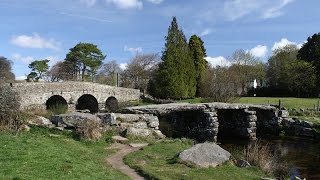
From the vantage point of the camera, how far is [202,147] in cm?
1536

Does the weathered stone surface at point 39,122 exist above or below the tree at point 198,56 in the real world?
below

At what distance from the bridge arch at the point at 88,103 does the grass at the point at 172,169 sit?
37583 mm

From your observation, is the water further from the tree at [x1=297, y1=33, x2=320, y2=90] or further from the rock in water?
the tree at [x1=297, y1=33, x2=320, y2=90]

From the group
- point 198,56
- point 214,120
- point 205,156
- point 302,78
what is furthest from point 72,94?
point 205,156

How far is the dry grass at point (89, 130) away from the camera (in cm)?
1934

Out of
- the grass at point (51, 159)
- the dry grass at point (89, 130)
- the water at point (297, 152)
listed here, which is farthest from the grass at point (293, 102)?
the grass at point (51, 159)

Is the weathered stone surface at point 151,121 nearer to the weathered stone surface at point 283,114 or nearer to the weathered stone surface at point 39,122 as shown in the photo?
the weathered stone surface at point 39,122

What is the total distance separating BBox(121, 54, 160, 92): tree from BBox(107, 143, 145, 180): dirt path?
51.7m

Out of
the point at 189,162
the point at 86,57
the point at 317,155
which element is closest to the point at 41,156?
the point at 189,162

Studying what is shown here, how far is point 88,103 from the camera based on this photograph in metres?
57.0

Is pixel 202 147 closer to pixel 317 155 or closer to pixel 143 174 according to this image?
pixel 143 174

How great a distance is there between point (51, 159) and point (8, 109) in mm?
8154

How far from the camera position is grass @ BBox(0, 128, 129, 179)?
1112 cm

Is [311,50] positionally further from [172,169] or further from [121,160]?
[172,169]
